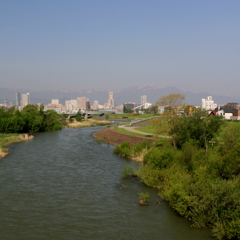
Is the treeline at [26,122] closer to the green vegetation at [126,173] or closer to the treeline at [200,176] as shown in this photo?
the treeline at [200,176]

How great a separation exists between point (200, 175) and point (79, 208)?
28.4 feet

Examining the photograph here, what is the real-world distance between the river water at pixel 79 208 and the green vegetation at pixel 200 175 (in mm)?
890

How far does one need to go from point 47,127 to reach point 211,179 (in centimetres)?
6370

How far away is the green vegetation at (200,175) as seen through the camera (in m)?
14.6

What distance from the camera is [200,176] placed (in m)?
19.4

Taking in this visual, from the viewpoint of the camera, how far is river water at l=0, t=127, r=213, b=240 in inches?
603

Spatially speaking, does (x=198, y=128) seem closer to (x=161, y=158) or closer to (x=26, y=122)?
(x=161, y=158)

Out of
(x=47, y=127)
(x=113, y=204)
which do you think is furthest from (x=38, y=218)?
(x=47, y=127)

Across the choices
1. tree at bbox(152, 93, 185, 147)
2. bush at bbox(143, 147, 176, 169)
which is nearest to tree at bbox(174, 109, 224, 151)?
tree at bbox(152, 93, 185, 147)

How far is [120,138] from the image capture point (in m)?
51.8

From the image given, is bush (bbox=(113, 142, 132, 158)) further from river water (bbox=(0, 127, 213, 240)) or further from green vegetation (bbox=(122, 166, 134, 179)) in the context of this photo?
green vegetation (bbox=(122, 166, 134, 179))

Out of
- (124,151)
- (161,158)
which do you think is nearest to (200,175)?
(161,158)

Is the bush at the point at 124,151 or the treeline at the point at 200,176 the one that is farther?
the bush at the point at 124,151

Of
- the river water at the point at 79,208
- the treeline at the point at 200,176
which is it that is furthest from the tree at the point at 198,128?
the river water at the point at 79,208
